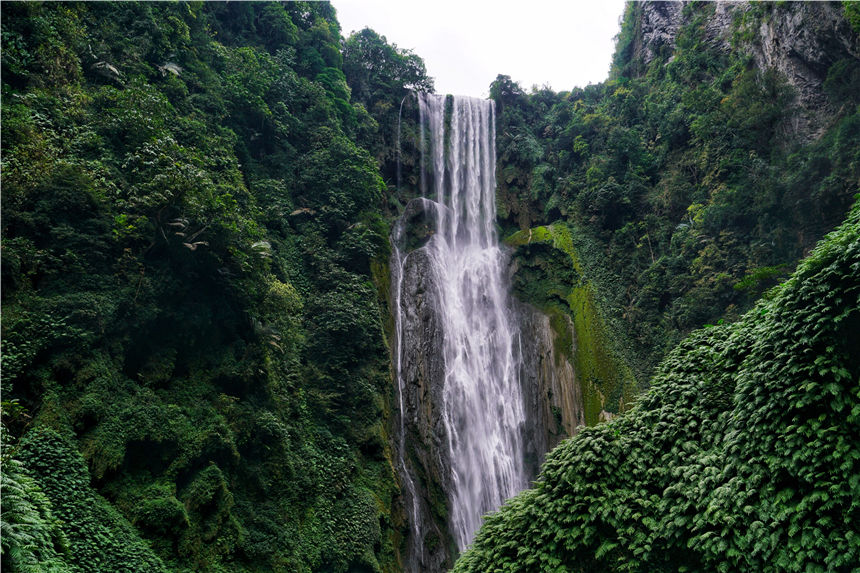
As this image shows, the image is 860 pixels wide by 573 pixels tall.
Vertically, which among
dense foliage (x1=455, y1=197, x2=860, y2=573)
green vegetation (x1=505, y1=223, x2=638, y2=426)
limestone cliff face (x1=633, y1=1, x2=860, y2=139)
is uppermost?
Answer: limestone cliff face (x1=633, y1=1, x2=860, y2=139)

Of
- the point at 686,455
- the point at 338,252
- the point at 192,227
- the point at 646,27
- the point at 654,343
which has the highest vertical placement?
the point at 646,27

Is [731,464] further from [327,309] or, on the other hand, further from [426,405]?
[327,309]

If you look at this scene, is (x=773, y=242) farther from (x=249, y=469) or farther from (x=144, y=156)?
(x=144, y=156)

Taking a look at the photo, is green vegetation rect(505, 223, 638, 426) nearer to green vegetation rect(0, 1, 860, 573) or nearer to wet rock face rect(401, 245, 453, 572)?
green vegetation rect(0, 1, 860, 573)

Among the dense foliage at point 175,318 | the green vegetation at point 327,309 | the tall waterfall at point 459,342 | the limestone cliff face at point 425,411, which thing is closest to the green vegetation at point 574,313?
the green vegetation at point 327,309

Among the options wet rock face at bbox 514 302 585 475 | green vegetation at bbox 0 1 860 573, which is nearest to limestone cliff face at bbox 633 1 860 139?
green vegetation at bbox 0 1 860 573

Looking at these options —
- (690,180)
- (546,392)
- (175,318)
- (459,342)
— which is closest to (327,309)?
(175,318)

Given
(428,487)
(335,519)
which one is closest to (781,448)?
(335,519)
